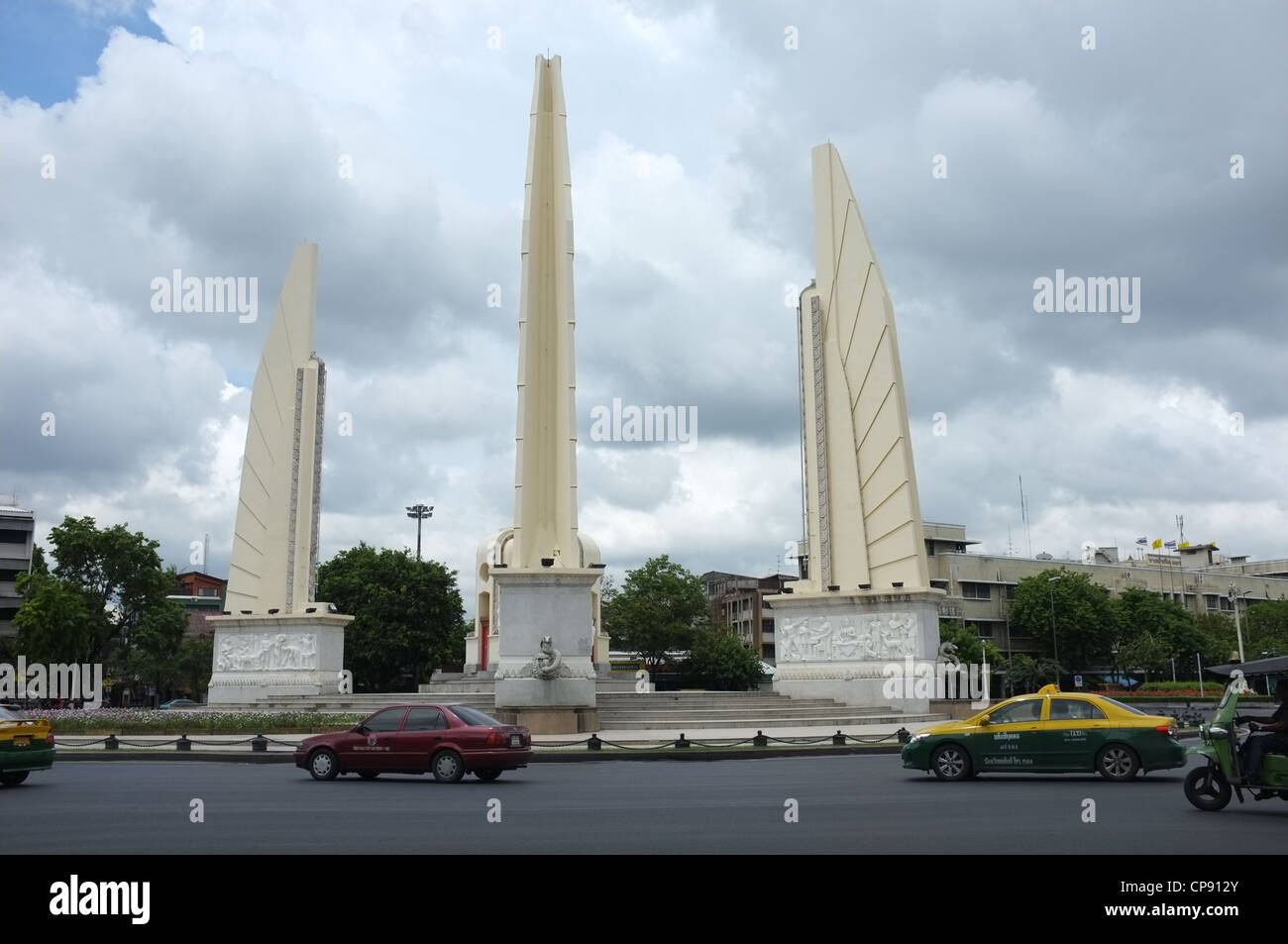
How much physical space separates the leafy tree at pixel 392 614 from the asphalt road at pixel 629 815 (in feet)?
128

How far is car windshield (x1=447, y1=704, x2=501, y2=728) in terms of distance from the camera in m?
15.9

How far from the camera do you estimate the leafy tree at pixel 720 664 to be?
64062 millimetres

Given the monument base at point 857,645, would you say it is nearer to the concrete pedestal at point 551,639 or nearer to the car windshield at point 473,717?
the concrete pedestal at point 551,639

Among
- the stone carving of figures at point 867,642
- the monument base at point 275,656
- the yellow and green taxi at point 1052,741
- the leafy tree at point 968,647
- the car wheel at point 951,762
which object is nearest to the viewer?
the yellow and green taxi at point 1052,741

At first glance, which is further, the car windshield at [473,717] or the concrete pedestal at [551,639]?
the concrete pedestal at [551,639]

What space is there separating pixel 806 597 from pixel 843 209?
13.4 metres

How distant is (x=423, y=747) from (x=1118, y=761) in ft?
33.0

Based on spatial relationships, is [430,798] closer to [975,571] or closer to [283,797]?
[283,797]

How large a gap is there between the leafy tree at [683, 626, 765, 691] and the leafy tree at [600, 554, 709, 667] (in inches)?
33.5

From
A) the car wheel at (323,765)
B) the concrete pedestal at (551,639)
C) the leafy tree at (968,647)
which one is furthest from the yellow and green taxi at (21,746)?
the leafy tree at (968,647)

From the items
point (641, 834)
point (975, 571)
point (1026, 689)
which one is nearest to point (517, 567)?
point (641, 834)

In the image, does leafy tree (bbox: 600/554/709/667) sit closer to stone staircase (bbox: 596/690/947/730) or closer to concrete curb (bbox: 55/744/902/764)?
stone staircase (bbox: 596/690/947/730)

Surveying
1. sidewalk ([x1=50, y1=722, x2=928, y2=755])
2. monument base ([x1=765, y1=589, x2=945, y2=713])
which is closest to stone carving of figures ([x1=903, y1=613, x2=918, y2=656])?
monument base ([x1=765, y1=589, x2=945, y2=713])

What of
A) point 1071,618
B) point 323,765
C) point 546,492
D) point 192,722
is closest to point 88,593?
point 192,722
